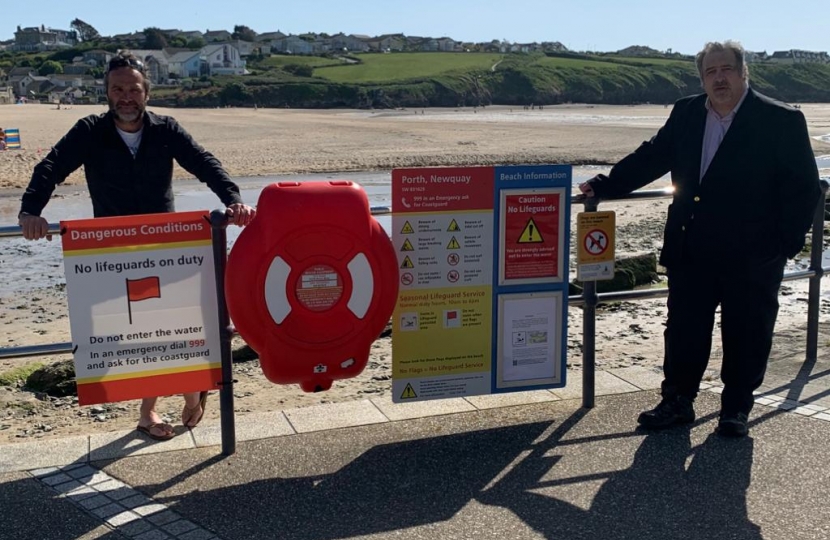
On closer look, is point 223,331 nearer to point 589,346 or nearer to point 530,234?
point 530,234

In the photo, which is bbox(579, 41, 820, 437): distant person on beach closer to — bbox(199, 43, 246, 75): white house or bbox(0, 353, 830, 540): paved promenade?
bbox(0, 353, 830, 540): paved promenade

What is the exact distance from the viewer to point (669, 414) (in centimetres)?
464

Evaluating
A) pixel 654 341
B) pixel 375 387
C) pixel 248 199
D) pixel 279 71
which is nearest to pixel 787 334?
pixel 654 341

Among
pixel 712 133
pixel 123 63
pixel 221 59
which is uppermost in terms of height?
pixel 221 59

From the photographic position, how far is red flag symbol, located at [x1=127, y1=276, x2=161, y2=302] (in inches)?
160

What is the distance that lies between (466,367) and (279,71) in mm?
121525

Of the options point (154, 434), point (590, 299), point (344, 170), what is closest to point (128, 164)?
point (154, 434)

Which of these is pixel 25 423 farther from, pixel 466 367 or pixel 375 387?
pixel 466 367

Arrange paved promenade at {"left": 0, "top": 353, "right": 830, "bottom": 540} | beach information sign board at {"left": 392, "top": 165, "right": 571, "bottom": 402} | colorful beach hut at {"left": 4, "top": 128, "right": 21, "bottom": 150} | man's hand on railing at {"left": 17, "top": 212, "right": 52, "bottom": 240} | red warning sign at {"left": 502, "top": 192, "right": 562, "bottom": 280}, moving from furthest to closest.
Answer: colorful beach hut at {"left": 4, "top": 128, "right": 21, "bottom": 150} → red warning sign at {"left": 502, "top": 192, "right": 562, "bottom": 280} → beach information sign board at {"left": 392, "top": 165, "right": 571, "bottom": 402} → man's hand on railing at {"left": 17, "top": 212, "right": 52, "bottom": 240} → paved promenade at {"left": 0, "top": 353, "right": 830, "bottom": 540}

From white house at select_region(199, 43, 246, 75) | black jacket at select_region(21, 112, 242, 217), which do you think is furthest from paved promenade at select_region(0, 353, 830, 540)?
white house at select_region(199, 43, 246, 75)

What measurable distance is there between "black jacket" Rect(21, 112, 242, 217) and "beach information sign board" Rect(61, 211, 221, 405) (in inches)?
14.1

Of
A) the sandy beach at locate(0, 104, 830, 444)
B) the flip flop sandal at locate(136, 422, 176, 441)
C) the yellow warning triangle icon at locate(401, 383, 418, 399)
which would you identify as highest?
the yellow warning triangle icon at locate(401, 383, 418, 399)

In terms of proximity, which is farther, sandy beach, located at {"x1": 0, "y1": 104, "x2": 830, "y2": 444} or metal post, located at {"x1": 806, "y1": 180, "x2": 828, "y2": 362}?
sandy beach, located at {"x1": 0, "y1": 104, "x2": 830, "y2": 444}

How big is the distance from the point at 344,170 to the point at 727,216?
21772 mm
